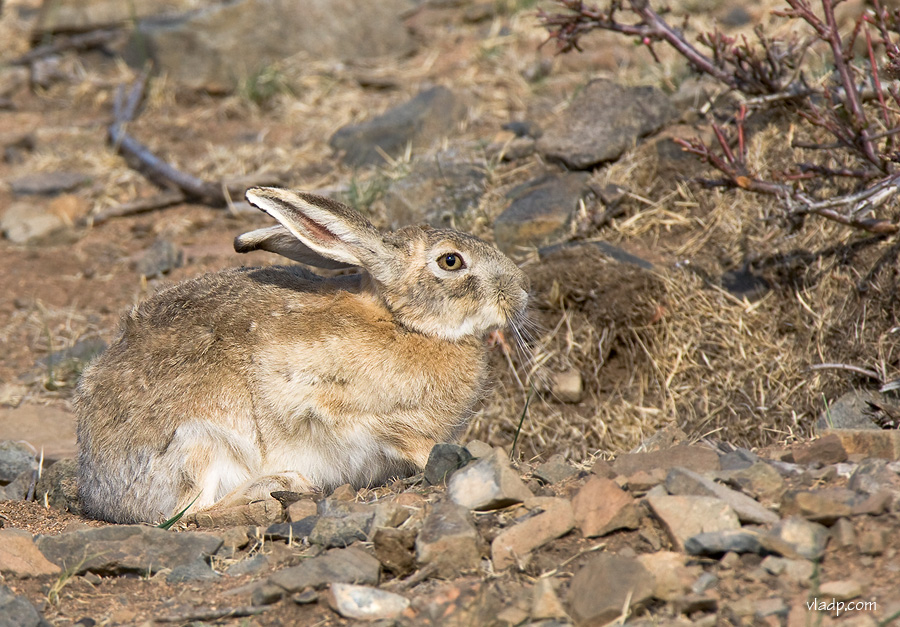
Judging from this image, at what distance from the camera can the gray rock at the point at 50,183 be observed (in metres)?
8.64

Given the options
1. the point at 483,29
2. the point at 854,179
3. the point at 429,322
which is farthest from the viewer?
the point at 483,29

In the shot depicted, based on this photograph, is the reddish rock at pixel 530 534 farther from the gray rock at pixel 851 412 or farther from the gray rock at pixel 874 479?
the gray rock at pixel 851 412

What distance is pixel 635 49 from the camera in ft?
29.2

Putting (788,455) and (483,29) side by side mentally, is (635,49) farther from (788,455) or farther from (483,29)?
(788,455)

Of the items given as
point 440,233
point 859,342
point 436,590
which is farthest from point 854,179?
point 436,590

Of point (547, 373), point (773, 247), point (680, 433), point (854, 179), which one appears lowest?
point (547, 373)

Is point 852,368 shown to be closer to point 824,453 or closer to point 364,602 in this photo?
point 824,453

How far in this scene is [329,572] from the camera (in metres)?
3.09

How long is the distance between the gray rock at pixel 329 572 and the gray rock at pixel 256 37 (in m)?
7.46

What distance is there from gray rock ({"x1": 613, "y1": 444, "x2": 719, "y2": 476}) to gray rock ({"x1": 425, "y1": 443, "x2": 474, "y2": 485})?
66cm

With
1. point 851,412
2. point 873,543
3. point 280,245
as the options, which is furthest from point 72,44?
point 873,543

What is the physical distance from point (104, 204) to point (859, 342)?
6357 mm

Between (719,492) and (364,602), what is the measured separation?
1.22m

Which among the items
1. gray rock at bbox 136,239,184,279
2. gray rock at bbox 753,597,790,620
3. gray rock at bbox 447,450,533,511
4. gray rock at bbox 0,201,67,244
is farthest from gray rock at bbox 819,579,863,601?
gray rock at bbox 0,201,67,244
